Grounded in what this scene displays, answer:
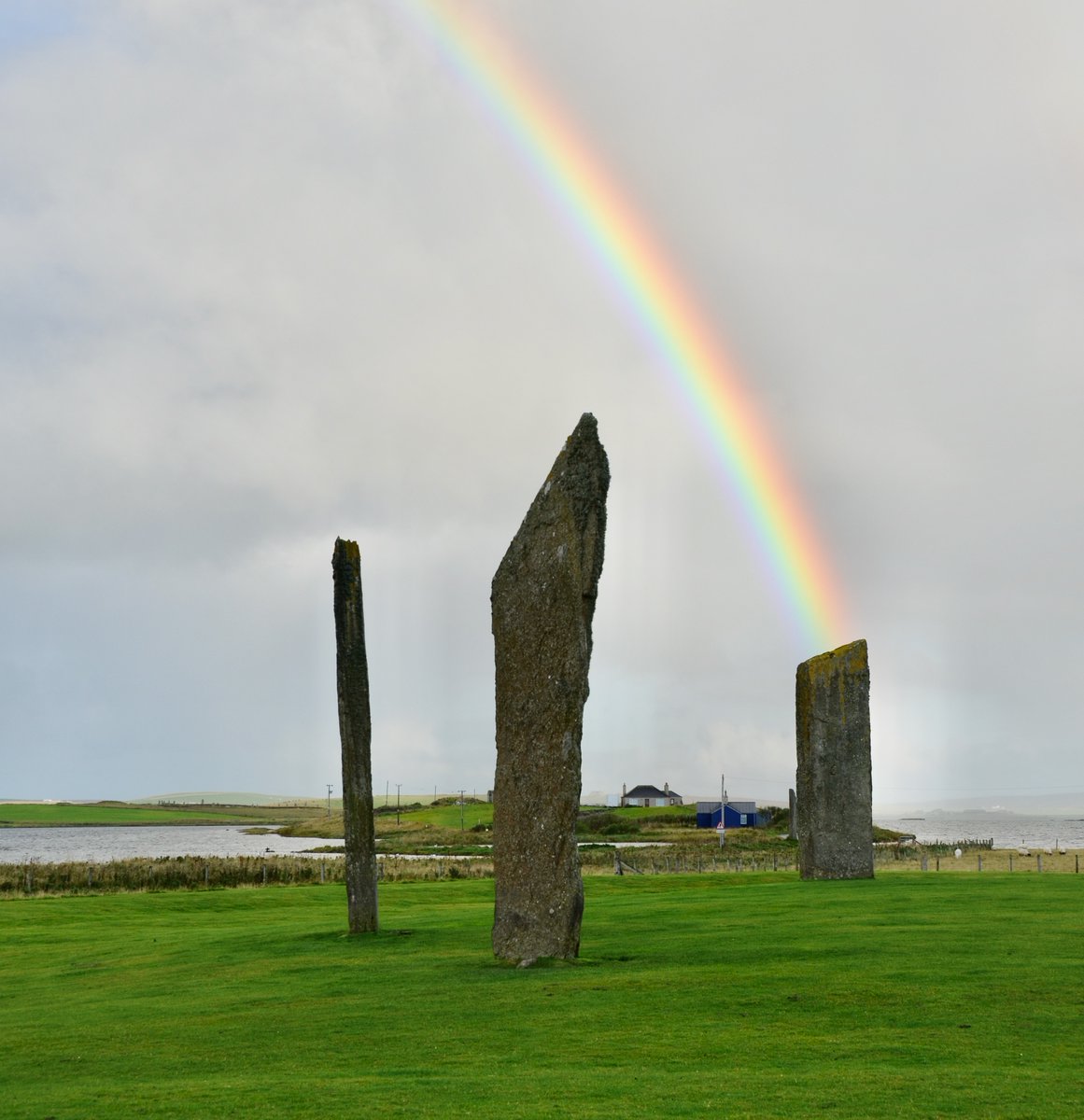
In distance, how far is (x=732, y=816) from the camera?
10862 cm

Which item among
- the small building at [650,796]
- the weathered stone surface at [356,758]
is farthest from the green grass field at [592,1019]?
the small building at [650,796]

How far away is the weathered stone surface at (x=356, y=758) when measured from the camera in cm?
1916

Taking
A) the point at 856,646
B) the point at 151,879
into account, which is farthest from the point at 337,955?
the point at 151,879

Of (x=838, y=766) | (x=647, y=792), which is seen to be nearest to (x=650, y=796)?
(x=647, y=792)

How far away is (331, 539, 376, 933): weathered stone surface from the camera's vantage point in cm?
1916

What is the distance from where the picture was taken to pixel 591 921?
2044cm

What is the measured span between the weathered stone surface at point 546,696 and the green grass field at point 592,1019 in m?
0.66

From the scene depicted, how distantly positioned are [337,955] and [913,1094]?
1074cm

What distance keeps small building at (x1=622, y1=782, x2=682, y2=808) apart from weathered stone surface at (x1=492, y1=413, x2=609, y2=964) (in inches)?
5871

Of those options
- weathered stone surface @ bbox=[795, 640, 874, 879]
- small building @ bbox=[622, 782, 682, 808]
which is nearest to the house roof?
small building @ bbox=[622, 782, 682, 808]

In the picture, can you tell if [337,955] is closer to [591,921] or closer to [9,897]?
[591,921]

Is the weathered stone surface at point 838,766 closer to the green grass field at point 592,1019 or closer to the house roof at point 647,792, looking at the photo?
the green grass field at point 592,1019

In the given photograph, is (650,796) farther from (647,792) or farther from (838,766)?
(838,766)

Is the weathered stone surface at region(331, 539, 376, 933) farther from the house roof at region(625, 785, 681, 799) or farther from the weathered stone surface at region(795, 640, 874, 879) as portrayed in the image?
the house roof at region(625, 785, 681, 799)
